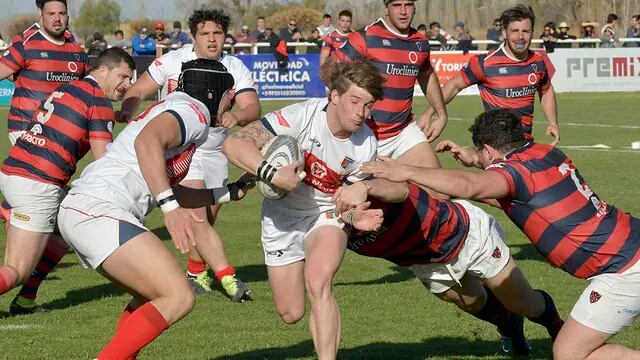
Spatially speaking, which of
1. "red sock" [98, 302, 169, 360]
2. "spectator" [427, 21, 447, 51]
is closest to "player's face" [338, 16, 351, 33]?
"spectator" [427, 21, 447, 51]

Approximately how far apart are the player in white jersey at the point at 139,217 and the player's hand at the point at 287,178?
46 cm

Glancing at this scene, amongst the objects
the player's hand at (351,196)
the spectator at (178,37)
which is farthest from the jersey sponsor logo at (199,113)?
the spectator at (178,37)

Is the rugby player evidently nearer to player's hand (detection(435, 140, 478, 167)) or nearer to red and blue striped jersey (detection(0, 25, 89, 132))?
red and blue striped jersey (detection(0, 25, 89, 132))

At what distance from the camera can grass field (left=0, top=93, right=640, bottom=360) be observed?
7523 millimetres

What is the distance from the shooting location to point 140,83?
948 centimetres

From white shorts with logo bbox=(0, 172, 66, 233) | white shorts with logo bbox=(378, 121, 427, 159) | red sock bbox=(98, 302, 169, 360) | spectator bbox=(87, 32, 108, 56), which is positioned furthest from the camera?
spectator bbox=(87, 32, 108, 56)

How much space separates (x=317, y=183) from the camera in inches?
270

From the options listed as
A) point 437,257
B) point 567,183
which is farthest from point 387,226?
point 567,183

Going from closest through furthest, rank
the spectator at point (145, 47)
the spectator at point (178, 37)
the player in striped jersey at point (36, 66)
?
the player in striped jersey at point (36, 66) → the spectator at point (145, 47) → the spectator at point (178, 37)

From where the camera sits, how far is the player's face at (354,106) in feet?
21.4

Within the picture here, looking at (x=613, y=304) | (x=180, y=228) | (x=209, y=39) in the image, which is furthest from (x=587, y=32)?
(x=180, y=228)

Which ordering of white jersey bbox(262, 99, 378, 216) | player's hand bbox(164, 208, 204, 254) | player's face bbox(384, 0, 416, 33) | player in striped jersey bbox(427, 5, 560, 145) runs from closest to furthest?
player's hand bbox(164, 208, 204, 254), white jersey bbox(262, 99, 378, 216), player's face bbox(384, 0, 416, 33), player in striped jersey bbox(427, 5, 560, 145)

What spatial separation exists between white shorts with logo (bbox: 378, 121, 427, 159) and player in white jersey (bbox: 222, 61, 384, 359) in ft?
8.27

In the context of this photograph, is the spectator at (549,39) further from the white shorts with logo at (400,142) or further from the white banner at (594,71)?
the white shorts with logo at (400,142)
